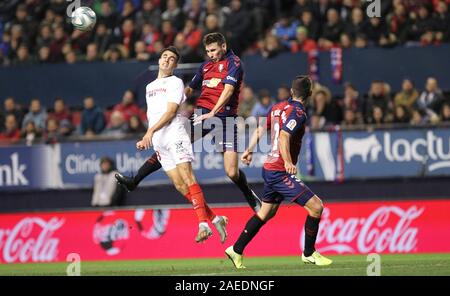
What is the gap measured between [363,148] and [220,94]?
626 centimetres

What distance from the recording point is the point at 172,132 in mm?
14672

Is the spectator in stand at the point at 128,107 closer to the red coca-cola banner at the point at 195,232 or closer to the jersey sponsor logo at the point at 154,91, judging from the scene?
the red coca-cola banner at the point at 195,232

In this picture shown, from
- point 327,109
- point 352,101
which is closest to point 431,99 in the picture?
point 352,101

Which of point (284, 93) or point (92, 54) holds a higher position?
point (92, 54)

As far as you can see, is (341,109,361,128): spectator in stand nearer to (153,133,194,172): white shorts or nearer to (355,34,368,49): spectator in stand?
(355,34,368,49): spectator in stand

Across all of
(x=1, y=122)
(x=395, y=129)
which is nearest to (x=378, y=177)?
(x=395, y=129)

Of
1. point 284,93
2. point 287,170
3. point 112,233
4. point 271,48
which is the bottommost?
point 112,233

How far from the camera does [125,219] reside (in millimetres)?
19750

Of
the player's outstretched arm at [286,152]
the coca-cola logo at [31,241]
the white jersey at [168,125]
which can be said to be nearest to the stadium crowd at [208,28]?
the coca-cola logo at [31,241]

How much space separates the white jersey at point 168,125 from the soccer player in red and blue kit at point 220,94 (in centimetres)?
27

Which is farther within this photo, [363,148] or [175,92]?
[363,148]

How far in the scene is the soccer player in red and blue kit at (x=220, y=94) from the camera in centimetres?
1457

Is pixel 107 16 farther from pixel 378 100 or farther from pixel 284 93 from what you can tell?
pixel 378 100

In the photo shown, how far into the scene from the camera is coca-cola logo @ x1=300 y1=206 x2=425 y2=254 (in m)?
18.6
